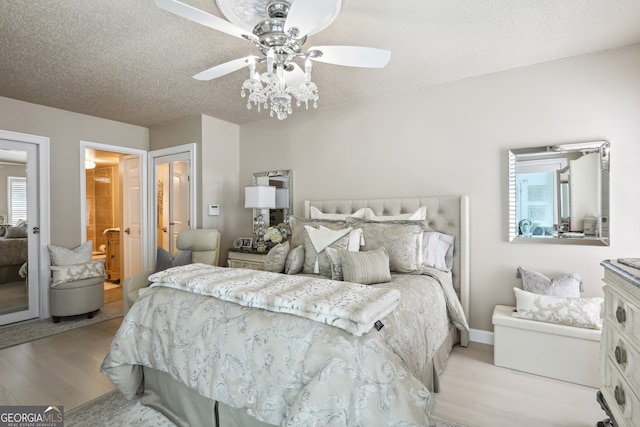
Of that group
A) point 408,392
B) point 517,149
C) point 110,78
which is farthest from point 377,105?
point 408,392

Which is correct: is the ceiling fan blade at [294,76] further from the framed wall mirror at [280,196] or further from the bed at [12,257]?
the bed at [12,257]

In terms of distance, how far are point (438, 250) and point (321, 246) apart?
109 cm

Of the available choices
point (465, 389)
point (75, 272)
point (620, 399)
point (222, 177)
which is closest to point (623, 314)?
point (620, 399)

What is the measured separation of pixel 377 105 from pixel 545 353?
8.70 ft

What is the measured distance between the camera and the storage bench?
Result: 215 centimetres

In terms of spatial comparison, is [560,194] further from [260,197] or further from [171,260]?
[171,260]

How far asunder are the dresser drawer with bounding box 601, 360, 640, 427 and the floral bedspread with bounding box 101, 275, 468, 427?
0.73 metres

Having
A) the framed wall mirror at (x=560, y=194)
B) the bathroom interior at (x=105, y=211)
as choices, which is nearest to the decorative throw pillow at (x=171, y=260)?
the bathroom interior at (x=105, y=211)

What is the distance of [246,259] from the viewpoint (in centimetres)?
A: 365

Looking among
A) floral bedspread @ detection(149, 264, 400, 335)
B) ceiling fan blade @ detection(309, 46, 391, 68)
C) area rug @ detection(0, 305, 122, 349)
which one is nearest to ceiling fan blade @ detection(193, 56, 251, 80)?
ceiling fan blade @ detection(309, 46, 391, 68)

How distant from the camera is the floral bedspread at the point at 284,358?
1158 mm

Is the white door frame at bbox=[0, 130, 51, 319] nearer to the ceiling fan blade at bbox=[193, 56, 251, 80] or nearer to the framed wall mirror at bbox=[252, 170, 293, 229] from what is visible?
the framed wall mirror at bbox=[252, 170, 293, 229]

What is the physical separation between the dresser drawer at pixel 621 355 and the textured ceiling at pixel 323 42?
1.84 metres

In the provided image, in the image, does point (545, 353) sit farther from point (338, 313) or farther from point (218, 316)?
point (218, 316)
